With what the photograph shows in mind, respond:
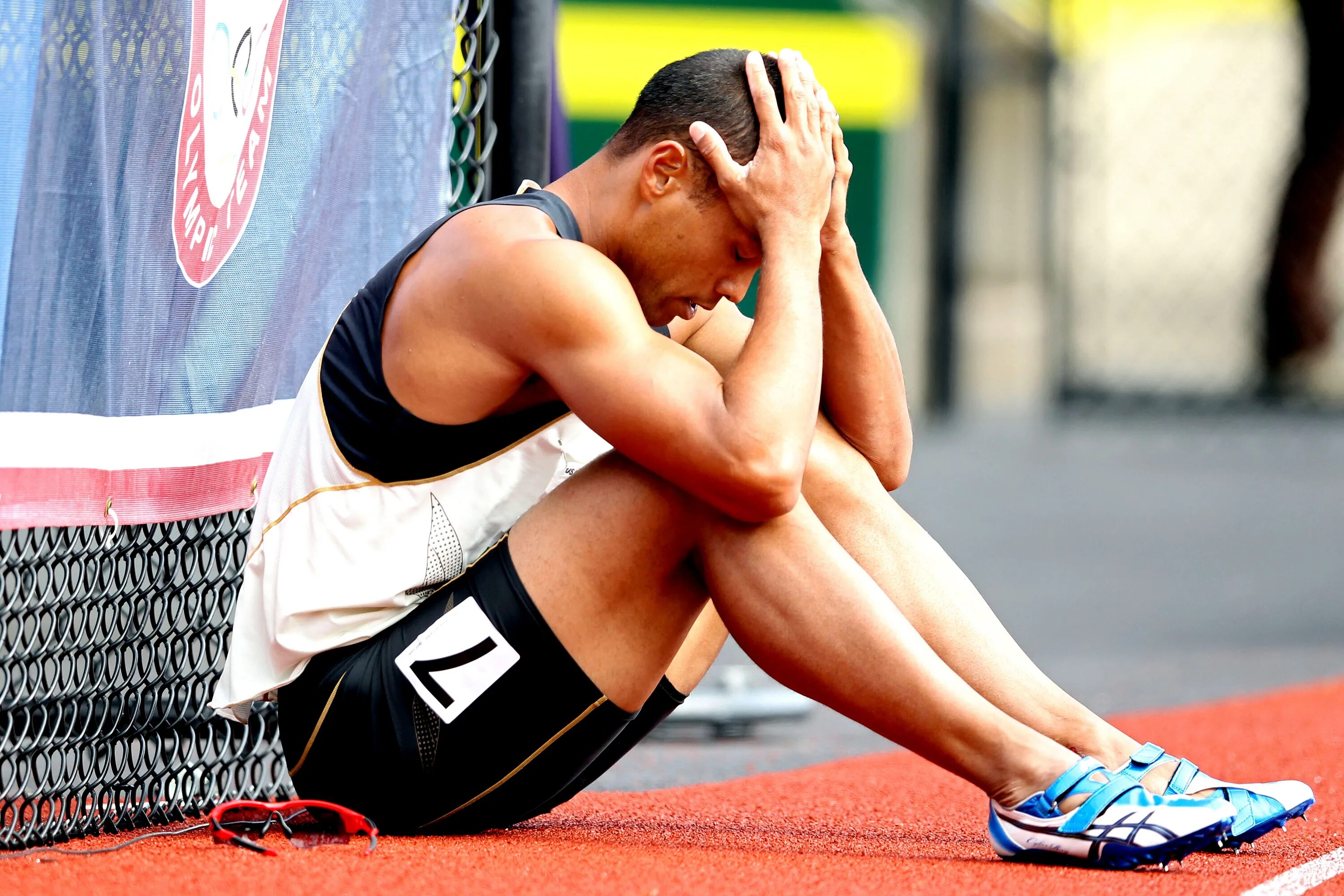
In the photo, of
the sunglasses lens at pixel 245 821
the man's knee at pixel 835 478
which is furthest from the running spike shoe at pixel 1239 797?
the sunglasses lens at pixel 245 821

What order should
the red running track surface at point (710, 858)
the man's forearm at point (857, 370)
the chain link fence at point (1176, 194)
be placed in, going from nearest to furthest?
the red running track surface at point (710, 858), the man's forearm at point (857, 370), the chain link fence at point (1176, 194)

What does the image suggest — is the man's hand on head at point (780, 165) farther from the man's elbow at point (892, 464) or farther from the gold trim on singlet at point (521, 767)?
the gold trim on singlet at point (521, 767)

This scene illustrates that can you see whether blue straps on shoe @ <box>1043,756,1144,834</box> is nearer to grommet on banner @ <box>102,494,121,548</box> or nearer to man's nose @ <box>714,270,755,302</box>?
man's nose @ <box>714,270,755,302</box>

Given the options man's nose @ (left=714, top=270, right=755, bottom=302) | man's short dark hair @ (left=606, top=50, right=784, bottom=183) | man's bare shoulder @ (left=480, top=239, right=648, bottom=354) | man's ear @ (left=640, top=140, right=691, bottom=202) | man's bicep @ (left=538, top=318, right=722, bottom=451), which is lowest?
man's bicep @ (left=538, top=318, right=722, bottom=451)

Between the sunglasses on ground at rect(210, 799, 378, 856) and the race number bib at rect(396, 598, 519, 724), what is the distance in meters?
0.23

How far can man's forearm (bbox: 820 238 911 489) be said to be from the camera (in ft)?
8.89

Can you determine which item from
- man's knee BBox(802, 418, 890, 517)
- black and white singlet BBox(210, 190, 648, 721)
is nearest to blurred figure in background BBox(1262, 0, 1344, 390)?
man's knee BBox(802, 418, 890, 517)

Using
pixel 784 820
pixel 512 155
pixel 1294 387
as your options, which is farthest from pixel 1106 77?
pixel 784 820

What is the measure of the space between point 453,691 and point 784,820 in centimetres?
79

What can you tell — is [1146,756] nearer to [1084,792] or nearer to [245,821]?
[1084,792]

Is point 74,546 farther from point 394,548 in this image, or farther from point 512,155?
point 512,155

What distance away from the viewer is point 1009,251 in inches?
397

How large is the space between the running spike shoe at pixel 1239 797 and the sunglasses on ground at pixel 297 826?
1.11 metres

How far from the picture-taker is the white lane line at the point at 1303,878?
2221 mm
